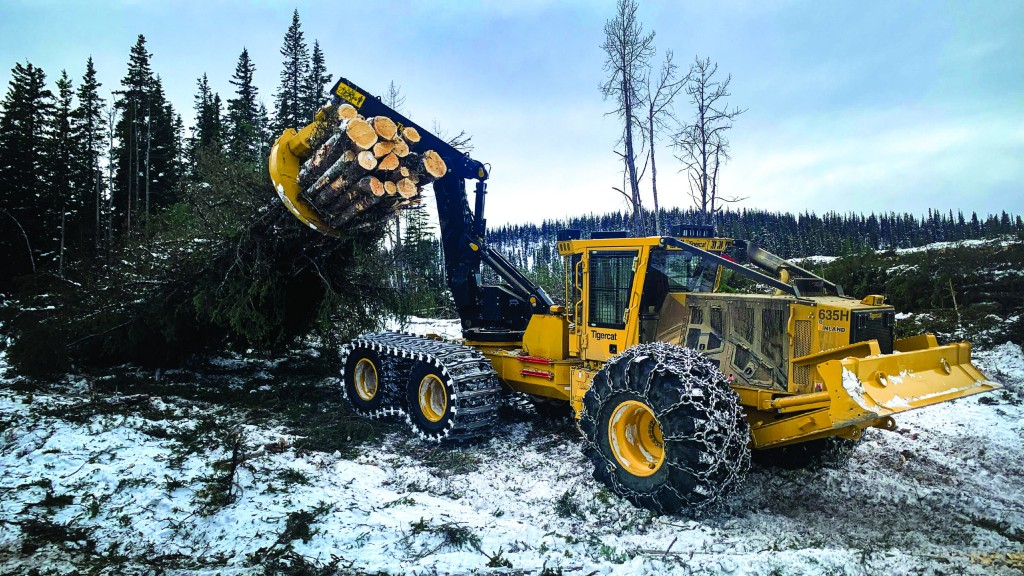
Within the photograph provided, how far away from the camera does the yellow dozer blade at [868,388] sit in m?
4.47

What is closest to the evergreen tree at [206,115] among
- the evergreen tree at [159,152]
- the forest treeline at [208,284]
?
the evergreen tree at [159,152]

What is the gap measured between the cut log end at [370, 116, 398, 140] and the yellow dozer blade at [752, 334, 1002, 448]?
16.5 feet

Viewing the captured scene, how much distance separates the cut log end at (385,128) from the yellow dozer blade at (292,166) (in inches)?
40.0

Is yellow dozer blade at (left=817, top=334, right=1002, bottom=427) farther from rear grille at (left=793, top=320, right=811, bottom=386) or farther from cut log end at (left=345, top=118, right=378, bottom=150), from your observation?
cut log end at (left=345, top=118, right=378, bottom=150)

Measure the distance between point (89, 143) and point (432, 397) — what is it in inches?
1419

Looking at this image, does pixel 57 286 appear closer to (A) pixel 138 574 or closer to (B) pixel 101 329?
(B) pixel 101 329

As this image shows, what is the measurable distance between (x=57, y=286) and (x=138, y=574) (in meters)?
7.68

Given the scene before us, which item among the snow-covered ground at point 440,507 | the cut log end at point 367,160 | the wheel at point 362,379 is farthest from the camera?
the wheel at point 362,379

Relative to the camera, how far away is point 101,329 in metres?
9.23

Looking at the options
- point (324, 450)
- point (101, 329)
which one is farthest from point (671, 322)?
point (101, 329)

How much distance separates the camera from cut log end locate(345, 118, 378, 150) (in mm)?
6582

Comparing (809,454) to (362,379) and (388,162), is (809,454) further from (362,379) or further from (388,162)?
(362,379)

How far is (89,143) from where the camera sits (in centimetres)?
3328

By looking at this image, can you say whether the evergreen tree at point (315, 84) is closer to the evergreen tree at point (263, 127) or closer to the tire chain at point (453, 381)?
the evergreen tree at point (263, 127)
